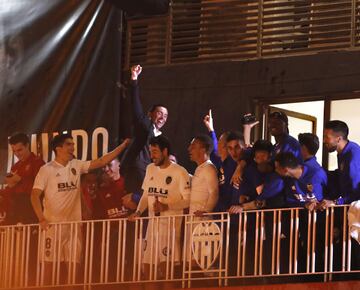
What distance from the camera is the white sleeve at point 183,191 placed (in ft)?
62.9

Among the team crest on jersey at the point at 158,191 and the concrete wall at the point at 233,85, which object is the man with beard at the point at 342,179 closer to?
the team crest on jersey at the point at 158,191

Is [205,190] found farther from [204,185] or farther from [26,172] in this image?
[26,172]

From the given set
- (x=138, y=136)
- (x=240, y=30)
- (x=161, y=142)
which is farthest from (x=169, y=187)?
(x=240, y=30)

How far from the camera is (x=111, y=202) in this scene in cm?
2011

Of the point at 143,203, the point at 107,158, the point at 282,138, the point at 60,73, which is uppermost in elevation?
the point at 60,73

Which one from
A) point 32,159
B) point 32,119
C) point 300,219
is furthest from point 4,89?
point 300,219

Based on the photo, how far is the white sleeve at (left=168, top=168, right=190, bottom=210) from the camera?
1917cm

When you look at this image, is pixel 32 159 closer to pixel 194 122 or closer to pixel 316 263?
pixel 194 122

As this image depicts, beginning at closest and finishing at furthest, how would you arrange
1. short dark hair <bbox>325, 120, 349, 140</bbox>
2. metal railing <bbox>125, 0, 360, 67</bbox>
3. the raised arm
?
1. short dark hair <bbox>325, 120, 349, 140</bbox>
2. the raised arm
3. metal railing <bbox>125, 0, 360, 67</bbox>

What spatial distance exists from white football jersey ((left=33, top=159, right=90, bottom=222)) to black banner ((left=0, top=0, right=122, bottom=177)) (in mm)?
2461

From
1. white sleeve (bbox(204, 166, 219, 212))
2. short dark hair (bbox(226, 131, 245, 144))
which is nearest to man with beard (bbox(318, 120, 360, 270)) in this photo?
short dark hair (bbox(226, 131, 245, 144))

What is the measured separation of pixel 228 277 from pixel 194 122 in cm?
420

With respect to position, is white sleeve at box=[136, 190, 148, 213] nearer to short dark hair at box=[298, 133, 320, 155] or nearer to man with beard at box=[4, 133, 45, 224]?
man with beard at box=[4, 133, 45, 224]

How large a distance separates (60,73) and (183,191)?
170 inches
